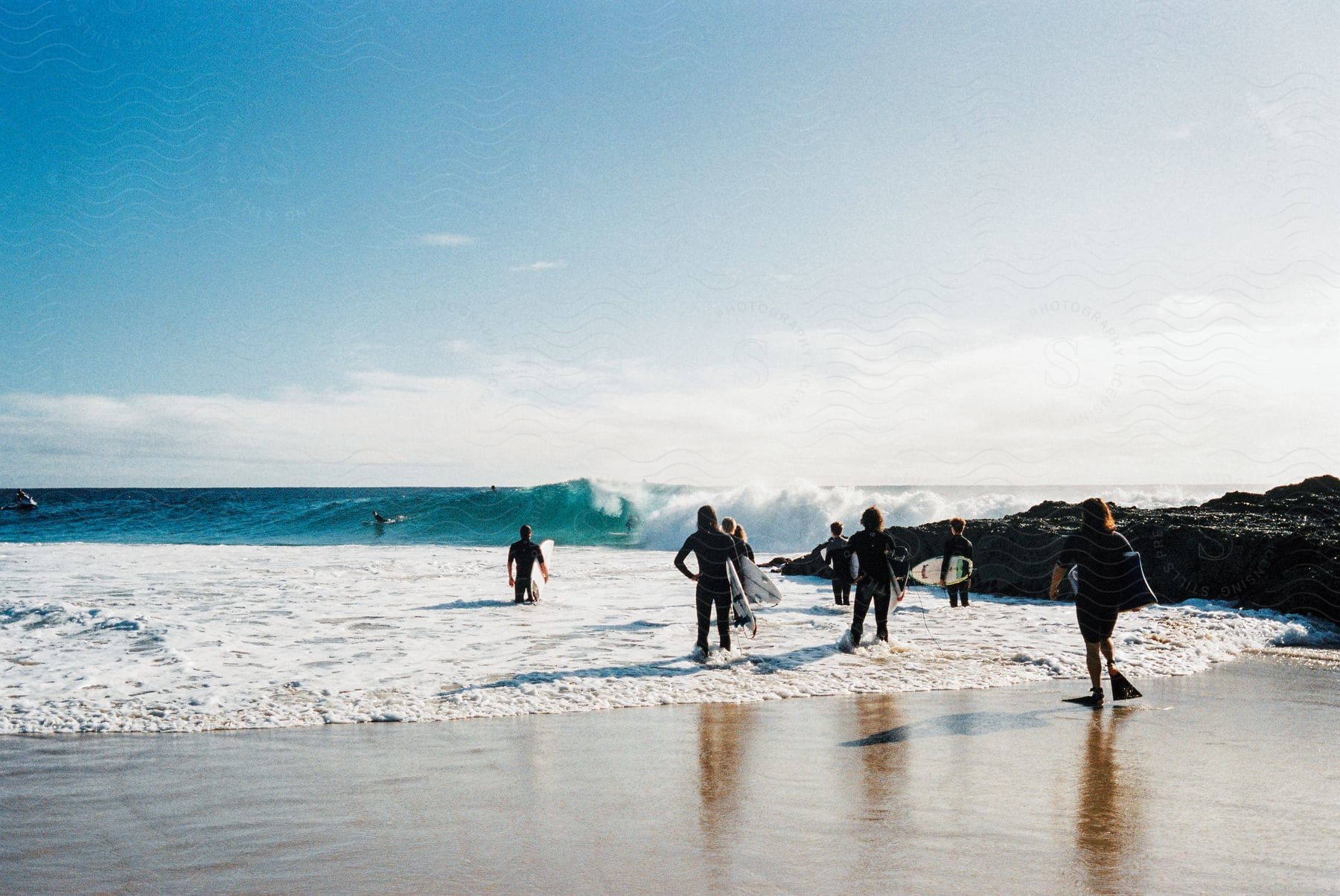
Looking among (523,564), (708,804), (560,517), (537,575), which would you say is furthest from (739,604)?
(560,517)

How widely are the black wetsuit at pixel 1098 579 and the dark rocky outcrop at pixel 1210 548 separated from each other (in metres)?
7.24

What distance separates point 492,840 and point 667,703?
3.94 meters

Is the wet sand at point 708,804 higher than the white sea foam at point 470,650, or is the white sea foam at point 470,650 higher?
the wet sand at point 708,804

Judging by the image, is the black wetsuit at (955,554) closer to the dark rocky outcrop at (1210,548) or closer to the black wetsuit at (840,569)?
the black wetsuit at (840,569)

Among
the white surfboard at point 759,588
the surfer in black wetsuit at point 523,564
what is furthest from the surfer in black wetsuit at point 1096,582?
the surfer in black wetsuit at point 523,564

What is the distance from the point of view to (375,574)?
23031mm

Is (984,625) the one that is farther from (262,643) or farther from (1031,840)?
→ (262,643)

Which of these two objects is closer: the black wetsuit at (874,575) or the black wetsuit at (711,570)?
the black wetsuit at (711,570)

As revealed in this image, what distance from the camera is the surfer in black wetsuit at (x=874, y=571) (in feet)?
34.5

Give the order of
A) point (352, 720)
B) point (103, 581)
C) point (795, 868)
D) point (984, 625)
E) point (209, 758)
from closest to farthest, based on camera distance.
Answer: point (795, 868)
point (209, 758)
point (352, 720)
point (984, 625)
point (103, 581)

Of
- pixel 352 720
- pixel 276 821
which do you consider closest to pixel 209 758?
pixel 352 720

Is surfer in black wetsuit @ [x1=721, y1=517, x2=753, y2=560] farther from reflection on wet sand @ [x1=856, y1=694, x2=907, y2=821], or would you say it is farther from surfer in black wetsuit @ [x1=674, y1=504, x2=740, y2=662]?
reflection on wet sand @ [x1=856, y1=694, x2=907, y2=821]

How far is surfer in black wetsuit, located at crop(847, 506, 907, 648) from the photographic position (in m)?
10.5

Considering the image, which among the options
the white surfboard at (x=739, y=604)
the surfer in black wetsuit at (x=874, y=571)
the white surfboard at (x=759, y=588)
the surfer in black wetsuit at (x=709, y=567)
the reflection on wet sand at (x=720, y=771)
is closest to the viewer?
the reflection on wet sand at (x=720, y=771)
